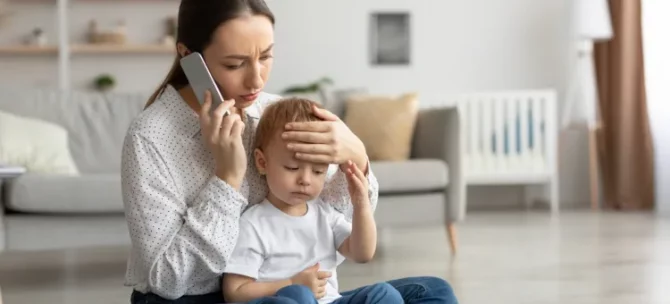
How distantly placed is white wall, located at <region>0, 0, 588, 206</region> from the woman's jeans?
15.5ft

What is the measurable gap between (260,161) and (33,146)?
2.44 meters

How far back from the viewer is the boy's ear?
60.4 inches

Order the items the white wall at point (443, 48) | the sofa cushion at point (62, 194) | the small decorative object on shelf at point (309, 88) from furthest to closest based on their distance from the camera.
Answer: the white wall at point (443, 48) → the small decorative object on shelf at point (309, 88) → the sofa cushion at point (62, 194)

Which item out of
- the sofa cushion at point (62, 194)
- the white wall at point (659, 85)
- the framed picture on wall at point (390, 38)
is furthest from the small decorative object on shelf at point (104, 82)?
the white wall at point (659, 85)

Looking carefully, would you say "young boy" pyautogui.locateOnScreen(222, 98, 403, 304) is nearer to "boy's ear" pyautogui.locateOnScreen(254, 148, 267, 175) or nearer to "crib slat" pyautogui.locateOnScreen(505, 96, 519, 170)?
"boy's ear" pyautogui.locateOnScreen(254, 148, 267, 175)

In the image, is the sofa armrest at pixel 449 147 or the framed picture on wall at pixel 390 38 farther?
the framed picture on wall at pixel 390 38

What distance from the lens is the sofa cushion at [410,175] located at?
155 inches

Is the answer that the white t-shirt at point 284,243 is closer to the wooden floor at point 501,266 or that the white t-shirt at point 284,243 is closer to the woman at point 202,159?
the woman at point 202,159

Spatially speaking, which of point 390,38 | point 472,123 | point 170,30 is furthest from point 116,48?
point 472,123

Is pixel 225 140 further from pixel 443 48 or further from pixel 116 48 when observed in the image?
pixel 443 48

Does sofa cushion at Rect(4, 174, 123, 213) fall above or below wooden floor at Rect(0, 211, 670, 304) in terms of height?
above

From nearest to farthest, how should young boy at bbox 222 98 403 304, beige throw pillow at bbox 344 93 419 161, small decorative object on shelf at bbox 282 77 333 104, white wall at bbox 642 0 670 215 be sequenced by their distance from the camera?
young boy at bbox 222 98 403 304 < beige throw pillow at bbox 344 93 419 161 < white wall at bbox 642 0 670 215 < small decorative object on shelf at bbox 282 77 333 104

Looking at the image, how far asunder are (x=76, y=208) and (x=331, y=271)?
206 cm

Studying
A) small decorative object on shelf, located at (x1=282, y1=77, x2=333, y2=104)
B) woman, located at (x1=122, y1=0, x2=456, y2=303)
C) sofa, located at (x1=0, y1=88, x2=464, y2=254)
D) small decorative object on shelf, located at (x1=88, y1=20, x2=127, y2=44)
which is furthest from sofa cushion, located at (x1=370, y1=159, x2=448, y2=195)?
small decorative object on shelf, located at (x1=88, y1=20, x2=127, y2=44)
